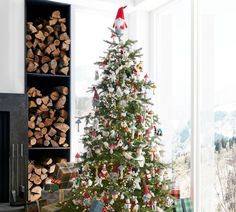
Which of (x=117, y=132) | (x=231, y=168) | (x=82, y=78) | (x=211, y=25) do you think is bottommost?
(x=231, y=168)

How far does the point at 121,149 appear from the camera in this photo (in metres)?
3.60

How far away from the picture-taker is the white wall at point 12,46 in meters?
4.37

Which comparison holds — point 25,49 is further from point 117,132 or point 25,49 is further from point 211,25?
point 211,25

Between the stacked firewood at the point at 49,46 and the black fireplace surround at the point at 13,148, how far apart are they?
1.72 feet

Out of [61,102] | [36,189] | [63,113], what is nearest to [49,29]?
[61,102]

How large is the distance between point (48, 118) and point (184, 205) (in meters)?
1.82

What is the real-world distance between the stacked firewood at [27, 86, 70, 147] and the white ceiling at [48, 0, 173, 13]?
1014 mm

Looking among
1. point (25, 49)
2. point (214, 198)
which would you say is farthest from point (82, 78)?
point (214, 198)

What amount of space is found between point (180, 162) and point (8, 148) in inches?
73.1

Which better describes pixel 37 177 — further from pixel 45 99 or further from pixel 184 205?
pixel 184 205

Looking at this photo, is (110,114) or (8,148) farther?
(8,148)

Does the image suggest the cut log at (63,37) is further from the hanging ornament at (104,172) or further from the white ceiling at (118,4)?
the hanging ornament at (104,172)

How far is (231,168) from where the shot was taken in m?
3.70

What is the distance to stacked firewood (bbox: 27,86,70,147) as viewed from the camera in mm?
4637
